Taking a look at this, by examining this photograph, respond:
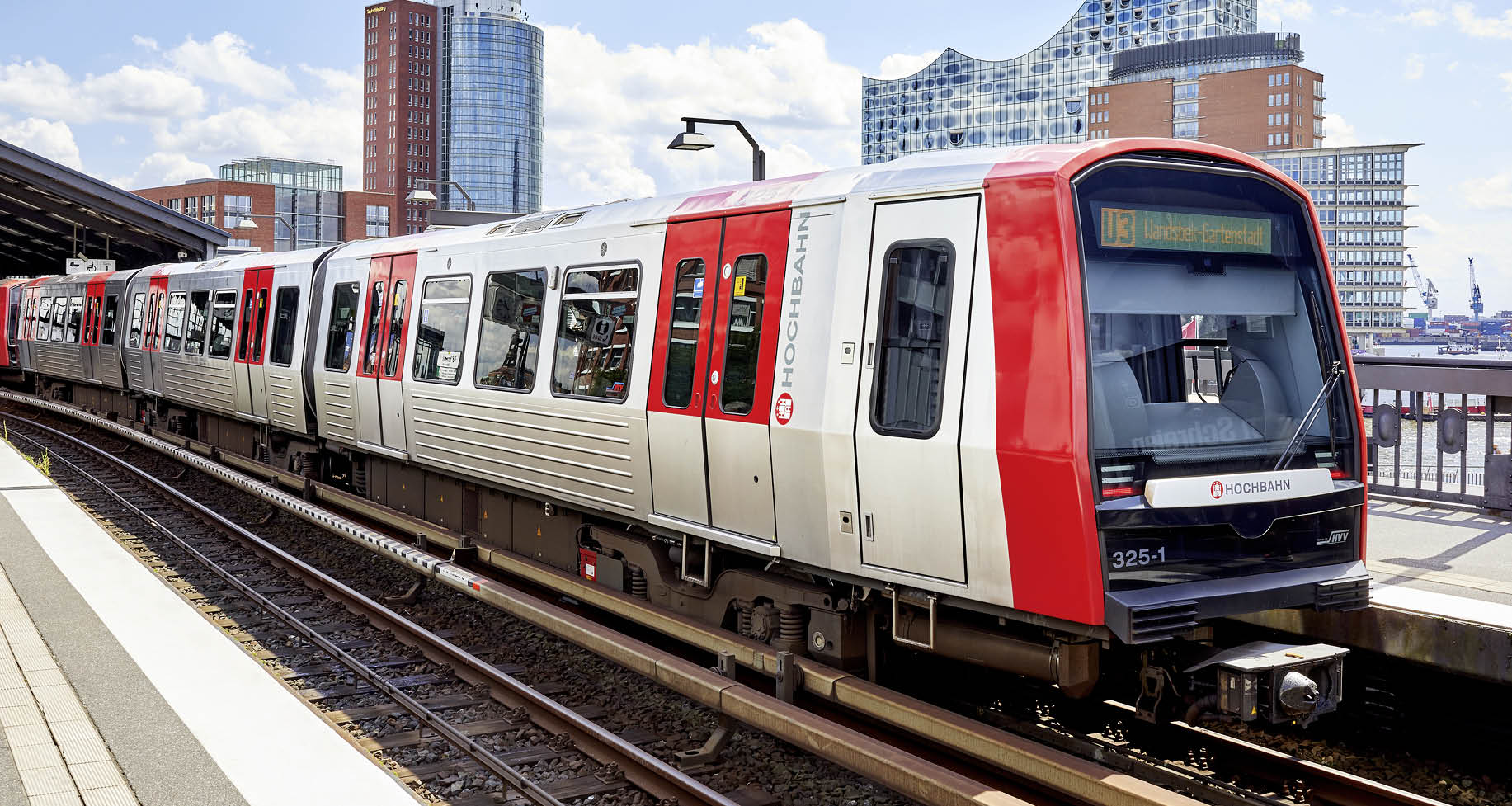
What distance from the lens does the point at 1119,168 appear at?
239 inches

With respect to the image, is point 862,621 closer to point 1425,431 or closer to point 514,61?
point 1425,431

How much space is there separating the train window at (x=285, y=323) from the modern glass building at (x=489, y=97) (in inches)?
5955

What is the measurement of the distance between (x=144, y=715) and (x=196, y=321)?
547 inches

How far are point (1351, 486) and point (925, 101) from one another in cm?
17001

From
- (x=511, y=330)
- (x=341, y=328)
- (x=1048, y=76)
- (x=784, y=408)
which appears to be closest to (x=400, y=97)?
(x=1048, y=76)

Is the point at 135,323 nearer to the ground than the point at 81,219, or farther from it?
nearer to the ground

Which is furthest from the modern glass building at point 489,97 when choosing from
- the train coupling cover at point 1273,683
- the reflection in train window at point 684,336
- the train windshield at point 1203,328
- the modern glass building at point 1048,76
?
the train coupling cover at point 1273,683

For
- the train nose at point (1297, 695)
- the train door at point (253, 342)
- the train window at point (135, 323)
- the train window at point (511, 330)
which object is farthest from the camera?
the train window at point (135, 323)

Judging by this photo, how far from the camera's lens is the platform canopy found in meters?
27.0

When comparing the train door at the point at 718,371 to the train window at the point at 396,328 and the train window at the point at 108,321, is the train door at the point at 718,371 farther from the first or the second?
the train window at the point at 108,321

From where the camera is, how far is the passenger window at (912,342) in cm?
624

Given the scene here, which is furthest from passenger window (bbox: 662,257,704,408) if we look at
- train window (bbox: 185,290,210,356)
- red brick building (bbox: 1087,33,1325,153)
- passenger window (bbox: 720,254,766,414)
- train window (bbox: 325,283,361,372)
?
red brick building (bbox: 1087,33,1325,153)

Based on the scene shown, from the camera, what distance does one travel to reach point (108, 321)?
24.7 metres

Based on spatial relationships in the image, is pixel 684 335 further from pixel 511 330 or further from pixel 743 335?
pixel 511 330
